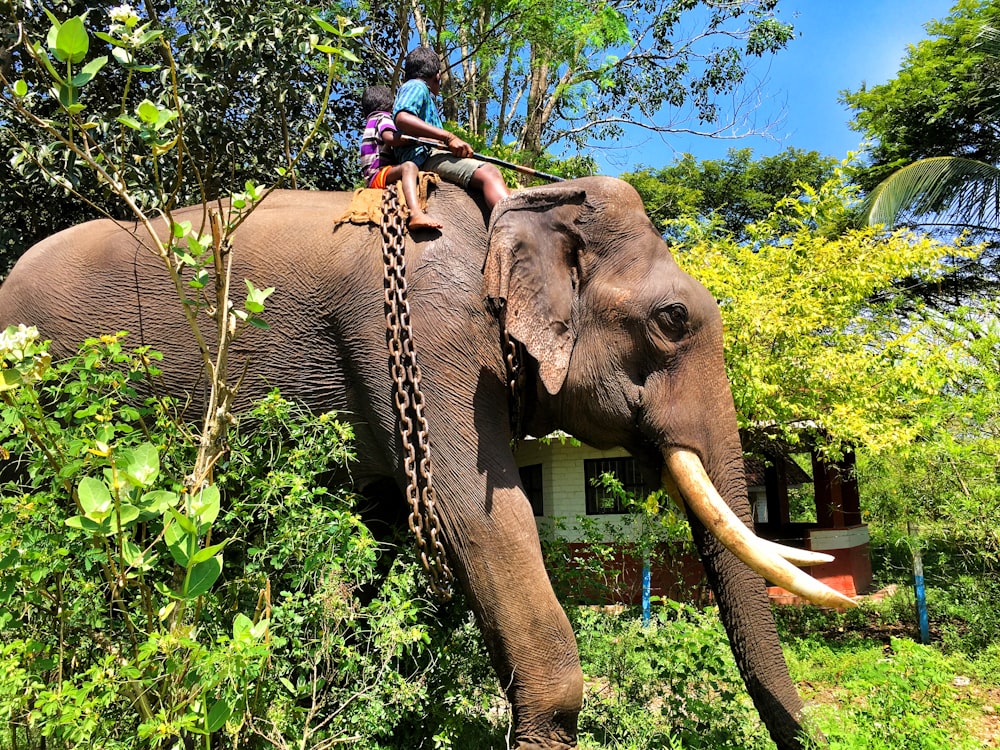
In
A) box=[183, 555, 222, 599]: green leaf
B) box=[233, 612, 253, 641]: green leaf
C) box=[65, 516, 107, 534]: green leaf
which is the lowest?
box=[233, 612, 253, 641]: green leaf

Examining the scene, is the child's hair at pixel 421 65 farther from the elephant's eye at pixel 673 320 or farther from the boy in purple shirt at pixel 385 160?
the elephant's eye at pixel 673 320

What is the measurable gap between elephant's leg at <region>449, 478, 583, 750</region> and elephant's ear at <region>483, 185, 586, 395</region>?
0.67 metres

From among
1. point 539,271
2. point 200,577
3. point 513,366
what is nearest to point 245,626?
point 200,577

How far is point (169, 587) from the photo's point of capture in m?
2.59

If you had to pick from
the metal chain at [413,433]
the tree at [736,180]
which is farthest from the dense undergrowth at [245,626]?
the tree at [736,180]

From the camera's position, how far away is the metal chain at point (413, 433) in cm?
311

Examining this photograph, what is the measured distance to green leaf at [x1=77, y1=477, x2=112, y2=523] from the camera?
1.64 meters

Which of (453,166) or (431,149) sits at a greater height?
(431,149)

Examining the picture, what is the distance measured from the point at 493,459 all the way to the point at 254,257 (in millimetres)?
1469

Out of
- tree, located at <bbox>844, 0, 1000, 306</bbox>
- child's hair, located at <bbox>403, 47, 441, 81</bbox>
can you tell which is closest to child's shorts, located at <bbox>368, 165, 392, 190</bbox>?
child's hair, located at <bbox>403, 47, 441, 81</bbox>

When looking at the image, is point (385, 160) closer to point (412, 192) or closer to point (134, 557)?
point (412, 192)

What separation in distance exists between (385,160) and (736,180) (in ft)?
69.8

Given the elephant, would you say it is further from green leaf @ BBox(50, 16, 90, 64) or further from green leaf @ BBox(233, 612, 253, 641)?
green leaf @ BBox(50, 16, 90, 64)

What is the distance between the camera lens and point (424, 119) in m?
4.01
